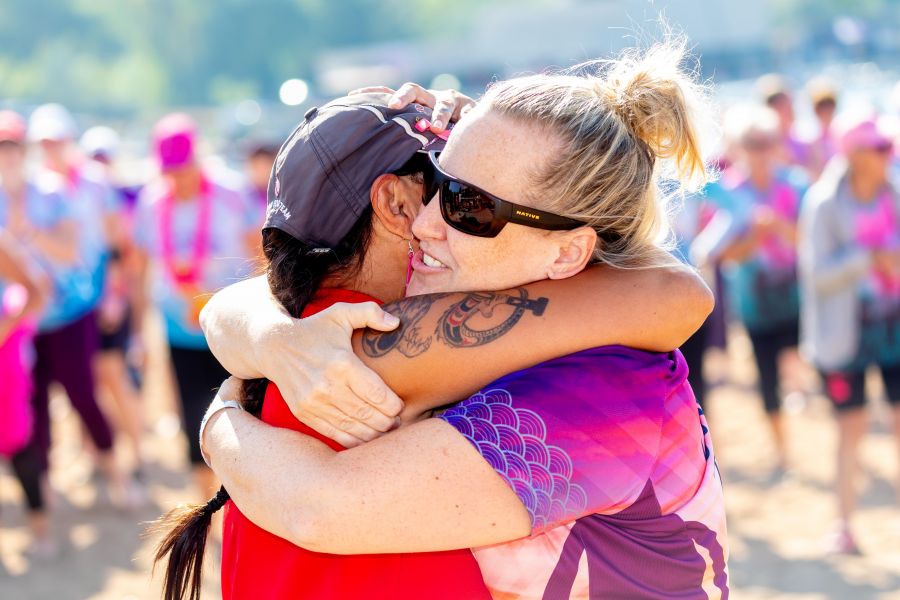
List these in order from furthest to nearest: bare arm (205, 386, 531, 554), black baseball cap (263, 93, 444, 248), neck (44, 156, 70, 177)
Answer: neck (44, 156, 70, 177) < black baseball cap (263, 93, 444, 248) < bare arm (205, 386, 531, 554)

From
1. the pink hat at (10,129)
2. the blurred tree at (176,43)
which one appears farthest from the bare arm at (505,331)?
the blurred tree at (176,43)

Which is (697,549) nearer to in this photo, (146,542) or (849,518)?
(849,518)

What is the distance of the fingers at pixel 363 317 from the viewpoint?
5.10 ft

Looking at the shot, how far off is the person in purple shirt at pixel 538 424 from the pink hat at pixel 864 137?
13.9 feet

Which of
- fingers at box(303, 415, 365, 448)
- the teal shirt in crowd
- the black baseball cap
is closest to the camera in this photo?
fingers at box(303, 415, 365, 448)

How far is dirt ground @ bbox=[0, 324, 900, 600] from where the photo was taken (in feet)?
18.0

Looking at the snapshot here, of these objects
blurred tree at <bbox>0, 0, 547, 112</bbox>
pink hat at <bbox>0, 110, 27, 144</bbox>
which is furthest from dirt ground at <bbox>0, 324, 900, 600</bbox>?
blurred tree at <bbox>0, 0, 547, 112</bbox>

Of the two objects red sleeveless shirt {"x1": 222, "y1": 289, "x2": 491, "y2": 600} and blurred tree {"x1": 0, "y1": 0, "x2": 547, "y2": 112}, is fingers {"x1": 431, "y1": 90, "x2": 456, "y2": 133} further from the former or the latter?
blurred tree {"x1": 0, "y1": 0, "x2": 547, "y2": 112}

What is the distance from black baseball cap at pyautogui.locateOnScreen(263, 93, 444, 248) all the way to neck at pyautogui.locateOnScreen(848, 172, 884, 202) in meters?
4.49

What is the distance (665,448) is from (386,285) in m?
0.56

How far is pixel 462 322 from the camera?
158 cm

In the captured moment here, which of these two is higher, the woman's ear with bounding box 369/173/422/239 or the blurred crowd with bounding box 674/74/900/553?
the woman's ear with bounding box 369/173/422/239

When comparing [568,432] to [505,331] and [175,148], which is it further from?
[175,148]

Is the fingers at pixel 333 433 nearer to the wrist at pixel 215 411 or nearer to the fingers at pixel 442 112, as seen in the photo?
the wrist at pixel 215 411
